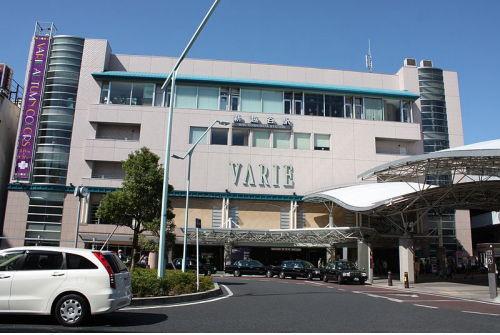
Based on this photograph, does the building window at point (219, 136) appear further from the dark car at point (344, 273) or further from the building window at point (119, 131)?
the dark car at point (344, 273)

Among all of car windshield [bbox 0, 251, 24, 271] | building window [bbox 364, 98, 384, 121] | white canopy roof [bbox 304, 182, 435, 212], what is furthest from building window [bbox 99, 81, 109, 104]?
car windshield [bbox 0, 251, 24, 271]

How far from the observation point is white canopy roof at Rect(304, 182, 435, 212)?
33406 millimetres

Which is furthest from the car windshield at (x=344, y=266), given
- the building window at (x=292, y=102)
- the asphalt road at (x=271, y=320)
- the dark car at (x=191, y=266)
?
the building window at (x=292, y=102)

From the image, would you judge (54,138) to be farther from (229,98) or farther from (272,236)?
(272,236)

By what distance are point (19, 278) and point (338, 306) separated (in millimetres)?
9428

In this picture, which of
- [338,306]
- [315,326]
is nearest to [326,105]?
[338,306]

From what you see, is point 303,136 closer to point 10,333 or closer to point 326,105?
point 326,105

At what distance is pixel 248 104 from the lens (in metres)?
50.3

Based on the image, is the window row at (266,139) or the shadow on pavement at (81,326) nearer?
the shadow on pavement at (81,326)

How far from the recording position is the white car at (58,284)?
9.55 m

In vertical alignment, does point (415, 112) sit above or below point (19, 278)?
above

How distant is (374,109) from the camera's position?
52188mm

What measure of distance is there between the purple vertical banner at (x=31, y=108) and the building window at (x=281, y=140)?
78.0 feet

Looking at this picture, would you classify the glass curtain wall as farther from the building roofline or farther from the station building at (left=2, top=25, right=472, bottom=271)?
the building roofline
